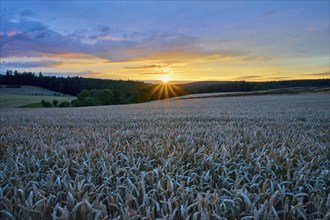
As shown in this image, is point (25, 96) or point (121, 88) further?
point (121, 88)

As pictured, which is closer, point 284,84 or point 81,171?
point 81,171

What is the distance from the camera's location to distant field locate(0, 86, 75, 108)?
65188 millimetres

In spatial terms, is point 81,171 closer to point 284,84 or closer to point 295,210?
point 295,210

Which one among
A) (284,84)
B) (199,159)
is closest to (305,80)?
(284,84)

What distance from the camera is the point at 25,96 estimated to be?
79.4 meters

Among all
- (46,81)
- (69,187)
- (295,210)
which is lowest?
(295,210)

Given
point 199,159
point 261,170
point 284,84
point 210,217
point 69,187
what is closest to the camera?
point 210,217

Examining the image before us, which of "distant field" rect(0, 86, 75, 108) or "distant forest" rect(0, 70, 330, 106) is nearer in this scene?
"distant field" rect(0, 86, 75, 108)

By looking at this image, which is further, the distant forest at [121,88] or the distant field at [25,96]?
the distant forest at [121,88]

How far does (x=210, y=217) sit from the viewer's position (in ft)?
6.76

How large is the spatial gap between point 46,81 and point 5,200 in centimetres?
12623

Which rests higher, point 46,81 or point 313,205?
point 46,81

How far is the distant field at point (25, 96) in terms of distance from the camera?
65.2 meters

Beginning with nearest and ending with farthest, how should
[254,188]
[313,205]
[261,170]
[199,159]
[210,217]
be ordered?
1. [210,217]
2. [313,205]
3. [254,188]
4. [261,170]
5. [199,159]
